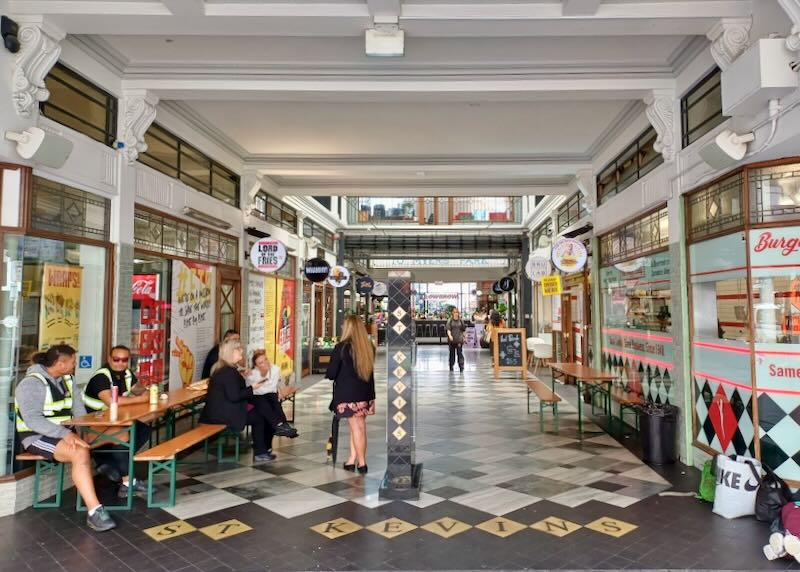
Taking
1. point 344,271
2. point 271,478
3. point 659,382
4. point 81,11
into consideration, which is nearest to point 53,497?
point 271,478

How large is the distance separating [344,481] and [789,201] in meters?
4.44

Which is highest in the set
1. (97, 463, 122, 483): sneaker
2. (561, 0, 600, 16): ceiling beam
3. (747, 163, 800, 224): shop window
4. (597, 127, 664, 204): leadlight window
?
(561, 0, 600, 16): ceiling beam

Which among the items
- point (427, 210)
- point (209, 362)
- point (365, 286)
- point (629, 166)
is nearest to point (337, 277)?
point (365, 286)

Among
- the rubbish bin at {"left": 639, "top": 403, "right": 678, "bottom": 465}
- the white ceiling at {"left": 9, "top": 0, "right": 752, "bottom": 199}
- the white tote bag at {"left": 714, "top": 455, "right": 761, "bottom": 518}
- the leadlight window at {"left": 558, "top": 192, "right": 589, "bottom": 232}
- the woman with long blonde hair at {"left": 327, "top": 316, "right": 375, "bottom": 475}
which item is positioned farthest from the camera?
the leadlight window at {"left": 558, "top": 192, "right": 589, "bottom": 232}

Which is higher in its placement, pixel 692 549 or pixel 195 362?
pixel 195 362

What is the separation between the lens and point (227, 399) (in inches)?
200

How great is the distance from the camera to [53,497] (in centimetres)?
442

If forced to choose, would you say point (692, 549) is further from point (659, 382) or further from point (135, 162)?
point (135, 162)

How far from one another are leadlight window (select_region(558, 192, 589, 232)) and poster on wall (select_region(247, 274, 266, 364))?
591cm

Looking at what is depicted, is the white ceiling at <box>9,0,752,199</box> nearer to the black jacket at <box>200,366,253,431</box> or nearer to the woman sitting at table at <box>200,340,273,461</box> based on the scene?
the woman sitting at table at <box>200,340,273,461</box>

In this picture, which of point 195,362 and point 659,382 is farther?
point 195,362

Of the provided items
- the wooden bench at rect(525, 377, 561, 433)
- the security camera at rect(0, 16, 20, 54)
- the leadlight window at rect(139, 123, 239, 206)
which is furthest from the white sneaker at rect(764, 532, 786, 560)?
the leadlight window at rect(139, 123, 239, 206)

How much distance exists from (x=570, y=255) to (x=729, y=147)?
11.7ft

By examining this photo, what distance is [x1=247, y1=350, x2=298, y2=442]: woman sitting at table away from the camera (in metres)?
5.63
